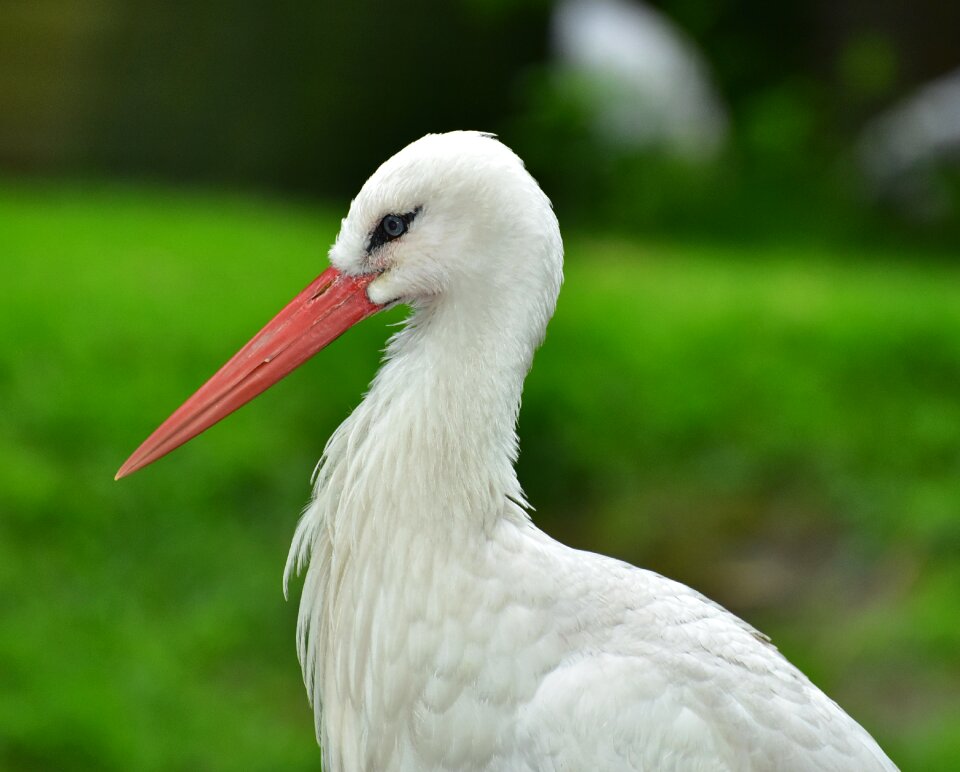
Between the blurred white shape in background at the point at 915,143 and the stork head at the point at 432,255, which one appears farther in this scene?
the blurred white shape in background at the point at 915,143

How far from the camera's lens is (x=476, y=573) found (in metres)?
1.84

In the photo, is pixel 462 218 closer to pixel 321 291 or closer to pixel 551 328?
pixel 321 291

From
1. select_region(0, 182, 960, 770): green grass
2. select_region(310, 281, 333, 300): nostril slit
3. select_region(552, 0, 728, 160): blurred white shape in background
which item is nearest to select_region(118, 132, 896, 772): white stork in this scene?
select_region(310, 281, 333, 300): nostril slit

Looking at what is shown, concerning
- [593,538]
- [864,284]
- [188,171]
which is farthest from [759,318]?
[188,171]

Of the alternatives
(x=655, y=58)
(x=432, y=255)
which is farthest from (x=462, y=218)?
(x=655, y=58)

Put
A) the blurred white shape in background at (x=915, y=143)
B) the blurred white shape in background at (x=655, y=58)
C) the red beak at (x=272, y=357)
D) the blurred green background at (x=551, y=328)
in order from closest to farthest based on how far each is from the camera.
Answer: the red beak at (x=272, y=357) < the blurred green background at (x=551, y=328) < the blurred white shape in background at (x=915, y=143) < the blurred white shape in background at (x=655, y=58)

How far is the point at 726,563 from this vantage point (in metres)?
4.09

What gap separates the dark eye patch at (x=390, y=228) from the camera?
1.86 metres

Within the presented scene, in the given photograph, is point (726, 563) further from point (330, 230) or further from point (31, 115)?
point (31, 115)

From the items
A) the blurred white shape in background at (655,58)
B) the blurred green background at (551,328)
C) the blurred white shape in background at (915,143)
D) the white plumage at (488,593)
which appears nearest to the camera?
the white plumage at (488,593)

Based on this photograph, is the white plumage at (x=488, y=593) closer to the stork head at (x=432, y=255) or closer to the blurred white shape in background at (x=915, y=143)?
the stork head at (x=432, y=255)

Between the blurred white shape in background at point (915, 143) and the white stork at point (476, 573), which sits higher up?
the blurred white shape in background at point (915, 143)

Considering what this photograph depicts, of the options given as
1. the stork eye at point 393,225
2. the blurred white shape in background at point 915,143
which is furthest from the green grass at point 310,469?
the stork eye at point 393,225

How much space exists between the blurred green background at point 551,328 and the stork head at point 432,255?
2.97 ft
